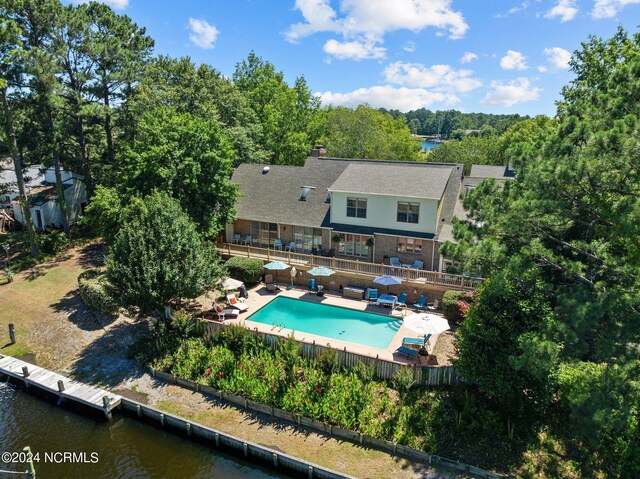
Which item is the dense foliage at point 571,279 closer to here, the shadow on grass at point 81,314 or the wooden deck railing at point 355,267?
the wooden deck railing at point 355,267

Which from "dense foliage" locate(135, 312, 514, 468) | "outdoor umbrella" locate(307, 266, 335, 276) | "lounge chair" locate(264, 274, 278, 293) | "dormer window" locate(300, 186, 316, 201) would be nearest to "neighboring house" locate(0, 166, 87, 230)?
"dormer window" locate(300, 186, 316, 201)

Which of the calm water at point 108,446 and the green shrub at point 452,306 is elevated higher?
the green shrub at point 452,306

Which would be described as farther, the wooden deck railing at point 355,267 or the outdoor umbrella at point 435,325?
the wooden deck railing at point 355,267

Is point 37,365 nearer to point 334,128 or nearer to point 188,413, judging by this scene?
Result: point 188,413

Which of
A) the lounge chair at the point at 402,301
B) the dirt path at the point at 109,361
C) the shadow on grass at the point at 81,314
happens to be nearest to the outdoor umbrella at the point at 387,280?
the lounge chair at the point at 402,301

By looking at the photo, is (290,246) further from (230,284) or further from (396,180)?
(396,180)

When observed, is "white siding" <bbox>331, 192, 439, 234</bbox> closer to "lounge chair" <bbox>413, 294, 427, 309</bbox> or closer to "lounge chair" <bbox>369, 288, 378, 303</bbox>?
"lounge chair" <bbox>413, 294, 427, 309</bbox>

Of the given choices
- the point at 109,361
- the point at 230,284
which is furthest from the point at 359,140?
the point at 109,361
